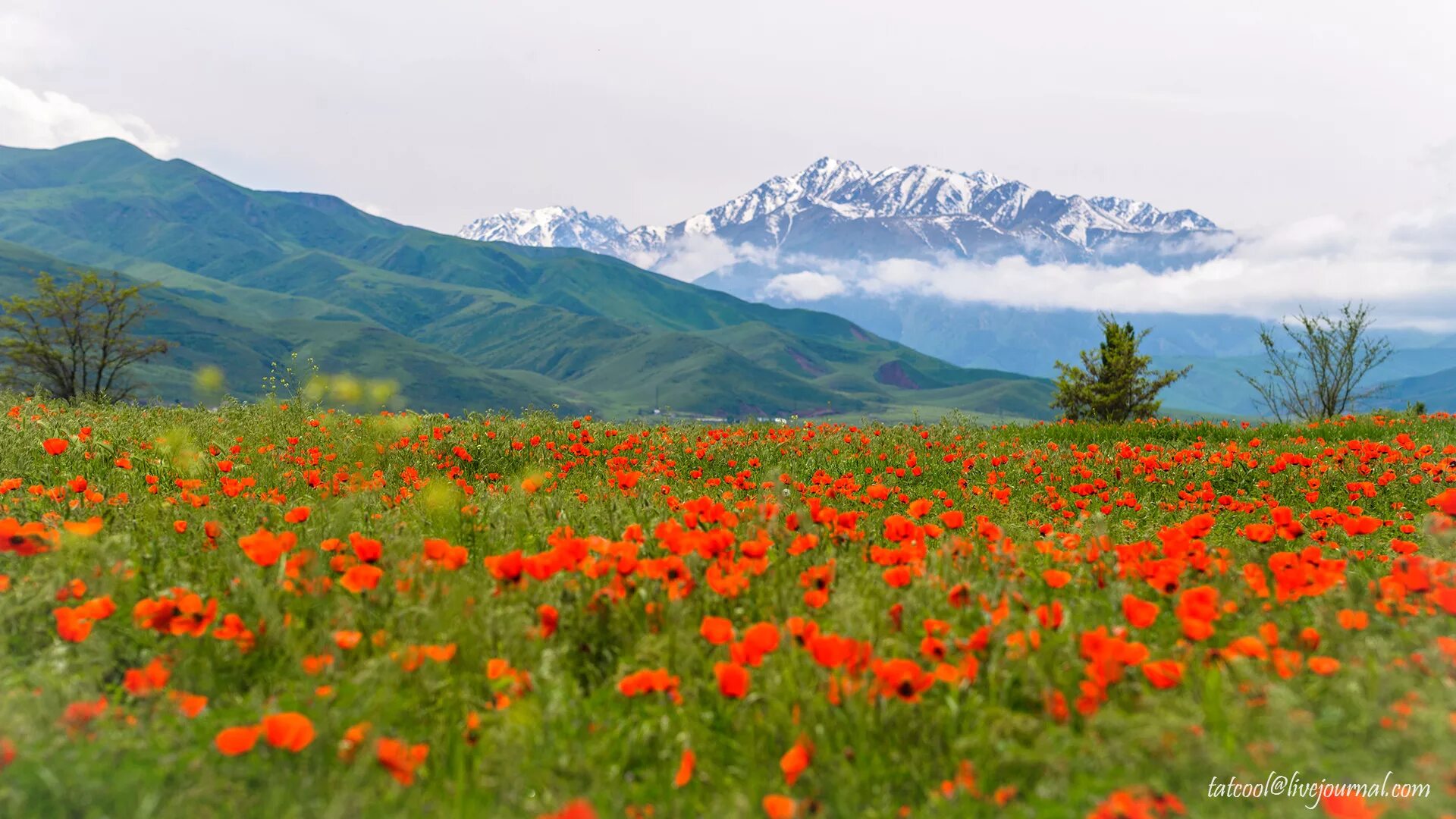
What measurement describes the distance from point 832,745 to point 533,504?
12.3 feet

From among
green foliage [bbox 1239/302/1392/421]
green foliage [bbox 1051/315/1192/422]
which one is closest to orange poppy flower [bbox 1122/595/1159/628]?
green foliage [bbox 1239/302/1392/421]

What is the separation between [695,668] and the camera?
124 inches

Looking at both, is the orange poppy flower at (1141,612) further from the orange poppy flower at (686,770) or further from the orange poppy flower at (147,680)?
the orange poppy flower at (147,680)

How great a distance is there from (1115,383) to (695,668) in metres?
32.8

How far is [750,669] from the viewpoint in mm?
2969

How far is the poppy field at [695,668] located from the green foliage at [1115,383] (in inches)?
1103

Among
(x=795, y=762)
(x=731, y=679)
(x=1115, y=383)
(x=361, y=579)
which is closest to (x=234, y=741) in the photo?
(x=361, y=579)

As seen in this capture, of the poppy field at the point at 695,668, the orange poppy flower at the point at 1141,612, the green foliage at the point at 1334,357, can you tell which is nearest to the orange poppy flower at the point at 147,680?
the poppy field at the point at 695,668

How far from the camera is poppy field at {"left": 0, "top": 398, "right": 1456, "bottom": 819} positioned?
2.32m

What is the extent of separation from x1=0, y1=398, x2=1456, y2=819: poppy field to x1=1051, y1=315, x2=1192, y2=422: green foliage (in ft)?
91.9

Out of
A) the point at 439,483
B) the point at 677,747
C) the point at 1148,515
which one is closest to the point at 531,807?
the point at 677,747

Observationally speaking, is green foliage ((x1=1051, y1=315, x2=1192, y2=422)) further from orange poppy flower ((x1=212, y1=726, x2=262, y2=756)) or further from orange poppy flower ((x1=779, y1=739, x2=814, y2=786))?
Result: orange poppy flower ((x1=212, y1=726, x2=262, y2=756))

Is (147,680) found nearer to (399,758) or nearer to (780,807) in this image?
(399,758)

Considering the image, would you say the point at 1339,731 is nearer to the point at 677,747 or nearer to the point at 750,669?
the point at 750,669
